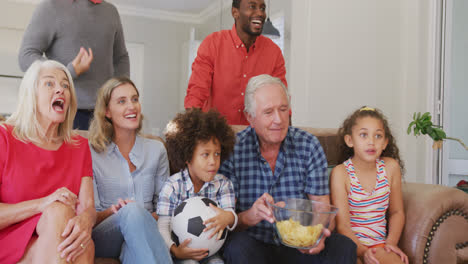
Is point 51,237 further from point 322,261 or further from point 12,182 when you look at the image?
point 322,261

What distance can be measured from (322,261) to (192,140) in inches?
28.2

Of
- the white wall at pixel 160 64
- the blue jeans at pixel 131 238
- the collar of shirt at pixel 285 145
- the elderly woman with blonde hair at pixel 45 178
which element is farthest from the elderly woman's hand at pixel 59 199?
the white wall at pixel 160 64

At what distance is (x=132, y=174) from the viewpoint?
1.98m

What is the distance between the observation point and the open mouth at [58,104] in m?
1.62

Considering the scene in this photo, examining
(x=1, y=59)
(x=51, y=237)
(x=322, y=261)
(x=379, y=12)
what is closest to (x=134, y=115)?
(x=51, y=237)

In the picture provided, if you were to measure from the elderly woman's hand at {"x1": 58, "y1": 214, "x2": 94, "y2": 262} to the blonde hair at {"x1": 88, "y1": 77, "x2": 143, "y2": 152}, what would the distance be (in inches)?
21.9

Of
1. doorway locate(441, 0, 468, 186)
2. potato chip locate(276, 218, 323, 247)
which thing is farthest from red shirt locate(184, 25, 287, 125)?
doorway locate(441, 0, 468, 186)

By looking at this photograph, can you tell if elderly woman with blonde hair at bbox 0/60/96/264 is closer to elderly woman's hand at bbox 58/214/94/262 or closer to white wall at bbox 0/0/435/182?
elderly woman's hand at bbox 58/214/94/262

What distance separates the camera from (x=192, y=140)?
5.93 ft

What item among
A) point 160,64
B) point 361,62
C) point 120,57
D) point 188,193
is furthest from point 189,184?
point 160,64

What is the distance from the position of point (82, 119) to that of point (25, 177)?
3.07ft

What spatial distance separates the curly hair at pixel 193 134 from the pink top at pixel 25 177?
0.41 meters

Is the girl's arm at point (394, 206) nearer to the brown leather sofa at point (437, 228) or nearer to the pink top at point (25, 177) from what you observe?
the brown leather sofa at point (437, 228)

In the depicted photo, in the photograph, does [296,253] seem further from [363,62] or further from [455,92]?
[363,62]
